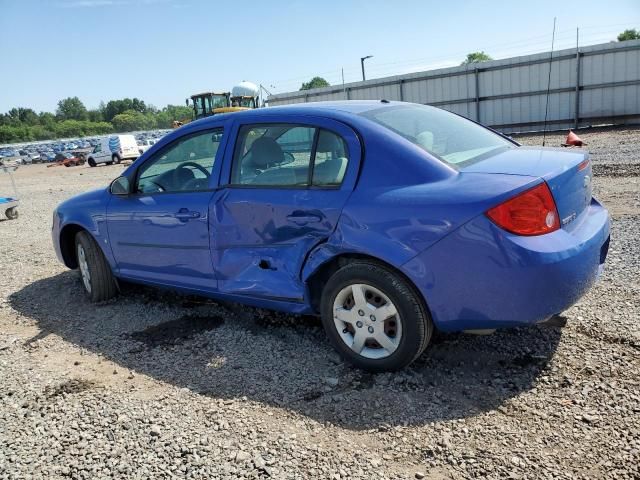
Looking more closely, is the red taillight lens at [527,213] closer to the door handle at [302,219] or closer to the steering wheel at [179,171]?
the door handle at [302,219]

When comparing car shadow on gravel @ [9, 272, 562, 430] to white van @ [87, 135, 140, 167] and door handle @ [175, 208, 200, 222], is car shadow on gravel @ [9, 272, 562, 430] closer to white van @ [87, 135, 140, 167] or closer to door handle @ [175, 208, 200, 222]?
door handle @ [175, 208, 200, 222]

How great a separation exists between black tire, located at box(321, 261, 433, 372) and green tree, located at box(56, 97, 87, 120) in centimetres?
15236

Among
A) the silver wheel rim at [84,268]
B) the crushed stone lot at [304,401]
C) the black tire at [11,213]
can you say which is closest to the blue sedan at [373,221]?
the crushed stone lot at [304,401]

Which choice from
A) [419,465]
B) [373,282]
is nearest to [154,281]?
[373,282]

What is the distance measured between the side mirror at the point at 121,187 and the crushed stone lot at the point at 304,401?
3.56 ft

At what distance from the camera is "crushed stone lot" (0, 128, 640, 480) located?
2.39 meters

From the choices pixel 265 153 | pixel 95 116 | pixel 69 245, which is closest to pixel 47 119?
pixel 95 116

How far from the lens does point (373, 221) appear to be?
2.90 metres

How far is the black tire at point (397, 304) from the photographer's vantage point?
2.88 m

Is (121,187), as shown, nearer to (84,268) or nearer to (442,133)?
(84,268)

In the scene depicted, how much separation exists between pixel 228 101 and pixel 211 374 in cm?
2810

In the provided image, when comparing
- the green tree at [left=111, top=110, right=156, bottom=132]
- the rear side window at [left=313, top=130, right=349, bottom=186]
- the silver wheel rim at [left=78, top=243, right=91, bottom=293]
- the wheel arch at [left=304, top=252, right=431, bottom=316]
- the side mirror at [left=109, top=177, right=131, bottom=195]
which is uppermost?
the green tree at [left=111, top=110, right=156, bottom=132]

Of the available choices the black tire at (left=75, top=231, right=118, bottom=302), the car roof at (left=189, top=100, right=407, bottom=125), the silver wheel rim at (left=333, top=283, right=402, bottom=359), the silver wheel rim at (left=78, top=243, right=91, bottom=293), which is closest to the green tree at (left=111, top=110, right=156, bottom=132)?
the silver wheel rim at (left=78, top=243, right=91, bottom=293)

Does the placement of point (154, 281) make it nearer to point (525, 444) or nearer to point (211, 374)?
point (211, 374)
